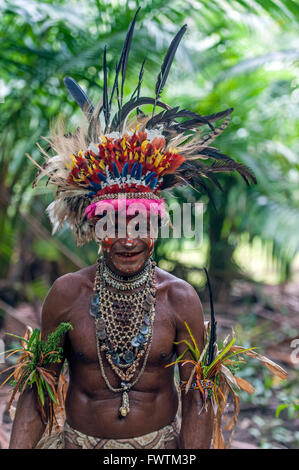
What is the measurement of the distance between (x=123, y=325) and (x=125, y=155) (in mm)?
706

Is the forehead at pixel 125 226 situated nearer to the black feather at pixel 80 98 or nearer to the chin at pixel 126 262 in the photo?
the chin at pixel 126 262

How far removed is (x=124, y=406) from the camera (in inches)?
79.3

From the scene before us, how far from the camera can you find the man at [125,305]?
201 centimetres

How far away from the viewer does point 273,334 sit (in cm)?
546

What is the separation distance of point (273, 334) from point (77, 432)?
3.76 metres

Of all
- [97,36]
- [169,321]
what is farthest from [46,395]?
[97,36]

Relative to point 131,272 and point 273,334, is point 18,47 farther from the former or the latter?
point 273,334

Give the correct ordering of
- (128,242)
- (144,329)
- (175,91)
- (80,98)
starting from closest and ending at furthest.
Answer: (128,242)
(144,329)
(80,98)
(175,91)

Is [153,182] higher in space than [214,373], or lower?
higher

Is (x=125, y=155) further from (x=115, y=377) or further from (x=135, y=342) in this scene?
(x=115, y=377)

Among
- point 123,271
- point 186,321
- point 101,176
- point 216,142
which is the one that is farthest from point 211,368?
point 216,142

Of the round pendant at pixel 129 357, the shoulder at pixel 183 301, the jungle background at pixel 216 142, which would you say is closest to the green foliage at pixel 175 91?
the jungle background at pixel 216 142

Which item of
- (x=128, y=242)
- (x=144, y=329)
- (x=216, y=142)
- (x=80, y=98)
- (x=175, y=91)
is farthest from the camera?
(x=175, y=91)

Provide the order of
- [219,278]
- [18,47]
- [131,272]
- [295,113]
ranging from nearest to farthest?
[131,272]
[18,47]
[295,113]
[219,278]
